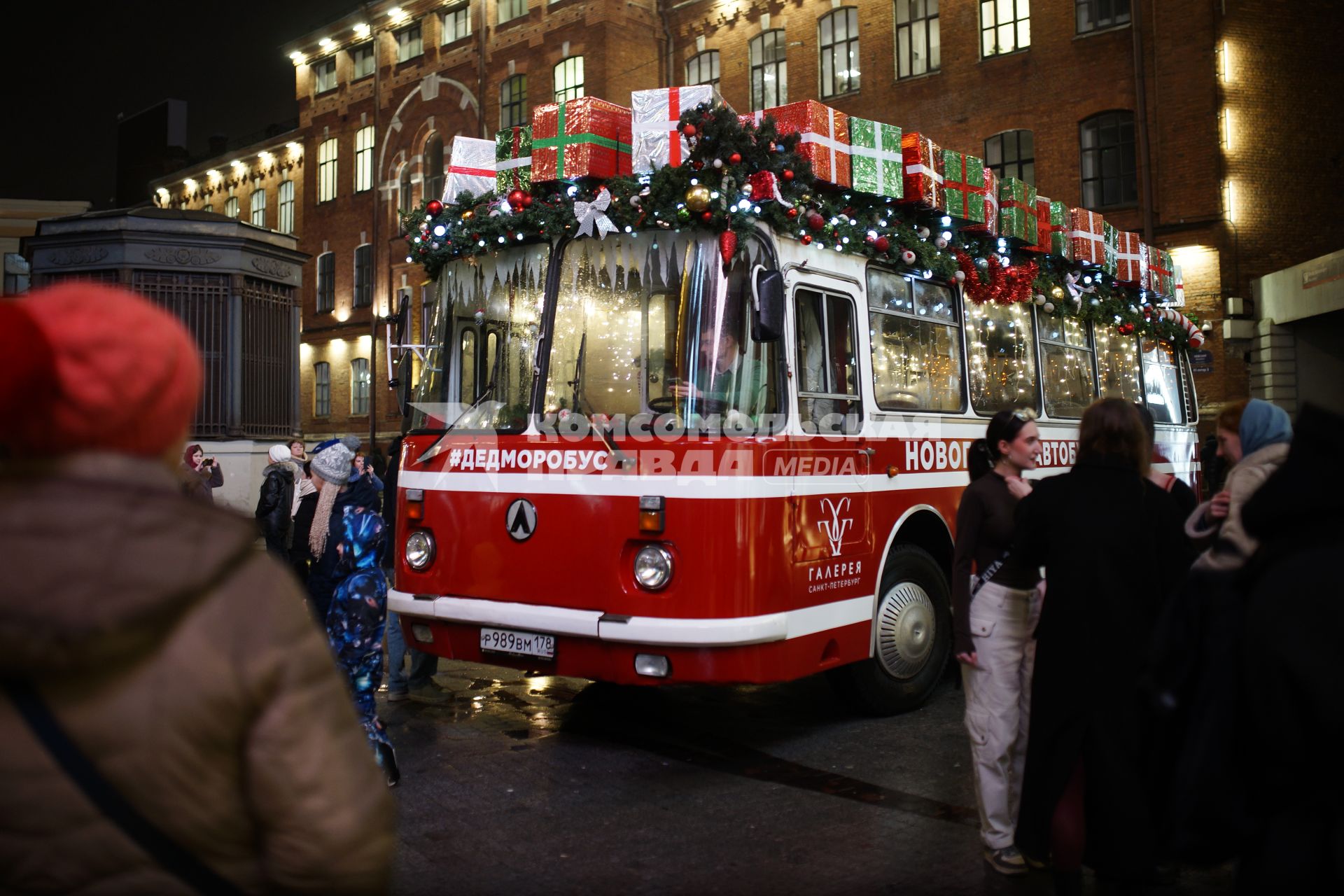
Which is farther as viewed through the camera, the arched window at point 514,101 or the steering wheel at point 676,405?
the arched window at point 514,101

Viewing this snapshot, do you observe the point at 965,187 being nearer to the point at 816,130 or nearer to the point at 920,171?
the point at 920,171

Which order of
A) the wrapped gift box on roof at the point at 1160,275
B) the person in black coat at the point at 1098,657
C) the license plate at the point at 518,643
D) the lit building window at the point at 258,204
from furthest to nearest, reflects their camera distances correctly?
the lit building window at the point at 258,204, the wrapped gift box on roof at the point at 1160,275, the license plate at the point at 518,643, the person in black coat at the point at 1098,657

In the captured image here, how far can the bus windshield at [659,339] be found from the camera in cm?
616

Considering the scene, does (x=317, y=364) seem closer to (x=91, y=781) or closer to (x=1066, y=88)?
(x=1066, y=88)

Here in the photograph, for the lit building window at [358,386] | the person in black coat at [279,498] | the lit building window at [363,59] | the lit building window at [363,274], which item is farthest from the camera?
the lit building window at [363,59]

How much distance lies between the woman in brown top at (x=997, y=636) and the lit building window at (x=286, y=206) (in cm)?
4091

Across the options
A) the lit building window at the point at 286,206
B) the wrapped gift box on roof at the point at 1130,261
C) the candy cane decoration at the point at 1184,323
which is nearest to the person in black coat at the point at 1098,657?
the wrapped gift box on roof at the point at 1130,261

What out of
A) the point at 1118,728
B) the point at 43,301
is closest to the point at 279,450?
the point at 1118,728

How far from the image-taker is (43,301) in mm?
1585

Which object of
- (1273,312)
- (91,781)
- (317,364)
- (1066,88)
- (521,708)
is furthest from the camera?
(317,364)

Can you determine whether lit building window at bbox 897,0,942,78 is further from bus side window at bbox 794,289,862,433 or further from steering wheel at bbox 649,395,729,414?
steering wheel at bbox 649,395,729,414

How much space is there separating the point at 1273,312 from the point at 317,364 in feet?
101

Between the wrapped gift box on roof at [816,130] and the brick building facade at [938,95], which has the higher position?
the brick building facade at [938,95]

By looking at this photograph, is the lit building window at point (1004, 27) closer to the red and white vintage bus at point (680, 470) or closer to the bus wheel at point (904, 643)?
the red and white vintage bus at point (680, 470)
